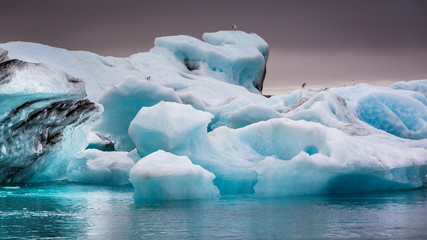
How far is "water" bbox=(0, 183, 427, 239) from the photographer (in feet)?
22.4

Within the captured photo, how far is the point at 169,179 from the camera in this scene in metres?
10.1

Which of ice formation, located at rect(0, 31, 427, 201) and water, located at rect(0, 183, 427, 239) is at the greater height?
ice formation, located at rect(0, 31, 427, 201)

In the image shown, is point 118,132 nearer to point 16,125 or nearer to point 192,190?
point 16,125

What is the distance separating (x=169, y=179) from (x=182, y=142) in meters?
1.78

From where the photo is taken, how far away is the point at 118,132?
63.0ft

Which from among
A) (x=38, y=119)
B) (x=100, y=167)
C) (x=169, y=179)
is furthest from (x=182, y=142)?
(x=100, y=167)

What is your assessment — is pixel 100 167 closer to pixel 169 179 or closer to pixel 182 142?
pixel 182 142

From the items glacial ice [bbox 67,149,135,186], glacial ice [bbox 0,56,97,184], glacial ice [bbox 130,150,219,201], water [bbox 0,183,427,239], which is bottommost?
water [bbox 0,183,427,239]

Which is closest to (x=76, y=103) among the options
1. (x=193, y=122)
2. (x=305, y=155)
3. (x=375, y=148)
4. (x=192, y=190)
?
(x=193, y=122)

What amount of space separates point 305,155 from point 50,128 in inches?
247

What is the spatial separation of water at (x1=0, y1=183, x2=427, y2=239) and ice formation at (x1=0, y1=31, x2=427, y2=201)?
506 mm

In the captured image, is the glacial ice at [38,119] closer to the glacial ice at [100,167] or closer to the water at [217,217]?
the glacial ice at [100,167]

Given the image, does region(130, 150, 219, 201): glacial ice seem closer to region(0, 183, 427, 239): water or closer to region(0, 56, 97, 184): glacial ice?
region(0, 183, 427, 239): water

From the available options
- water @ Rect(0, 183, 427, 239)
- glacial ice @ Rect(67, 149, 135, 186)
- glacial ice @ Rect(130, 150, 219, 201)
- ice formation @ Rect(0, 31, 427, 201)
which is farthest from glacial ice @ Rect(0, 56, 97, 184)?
glacial ice @ Rect(130, 150, 219, 201)
